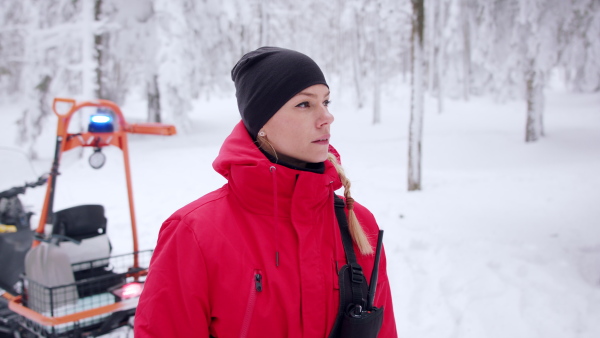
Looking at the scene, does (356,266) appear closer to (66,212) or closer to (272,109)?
(272,109)

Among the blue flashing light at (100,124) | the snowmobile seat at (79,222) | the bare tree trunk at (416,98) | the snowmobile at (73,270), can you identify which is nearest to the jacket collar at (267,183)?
the snowmobile at (73,270)

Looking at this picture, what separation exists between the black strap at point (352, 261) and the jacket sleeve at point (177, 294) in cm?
57

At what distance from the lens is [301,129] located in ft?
5.87

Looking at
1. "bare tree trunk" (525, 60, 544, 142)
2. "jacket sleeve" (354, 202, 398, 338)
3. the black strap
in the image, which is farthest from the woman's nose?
"bare tree trunk" (525, 60, 544, 142)

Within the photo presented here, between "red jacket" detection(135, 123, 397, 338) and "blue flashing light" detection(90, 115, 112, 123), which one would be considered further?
"blue flashing light" detection(90, 115, 112, 123)

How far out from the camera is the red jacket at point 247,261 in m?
1.58

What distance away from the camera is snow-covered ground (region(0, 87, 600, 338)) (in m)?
4.58

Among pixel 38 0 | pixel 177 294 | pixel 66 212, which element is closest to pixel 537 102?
pixel 66 212

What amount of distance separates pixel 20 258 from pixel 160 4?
12716mm

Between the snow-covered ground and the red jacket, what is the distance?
0.52 metres

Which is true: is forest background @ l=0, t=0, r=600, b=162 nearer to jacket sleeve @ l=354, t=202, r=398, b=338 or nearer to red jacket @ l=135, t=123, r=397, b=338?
jacket sleeve @ l=354, t=202, r=398, b=338

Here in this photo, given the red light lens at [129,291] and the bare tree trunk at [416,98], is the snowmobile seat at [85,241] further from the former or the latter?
the bare tree trunk at [416,98]

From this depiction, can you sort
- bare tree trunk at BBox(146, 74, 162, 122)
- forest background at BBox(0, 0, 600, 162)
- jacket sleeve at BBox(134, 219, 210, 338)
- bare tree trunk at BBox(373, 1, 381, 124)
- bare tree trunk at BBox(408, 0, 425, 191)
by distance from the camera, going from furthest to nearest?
1. bare tree trunk at BBox(373, 1, 381, 124)
2. bare tree trunk at BBox(146, 74, 162, 122)
3. forest background at BBox(0, 0, 600, 162)
4. bare tree trunk at BBox(408, 0, 425, 191)
5. jacket sleeve at BBox(134, 219, 210, 338)

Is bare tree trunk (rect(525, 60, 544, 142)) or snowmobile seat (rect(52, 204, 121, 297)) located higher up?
bare tree trunk (rect(525, 60, 544, 142))
